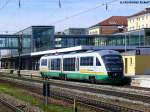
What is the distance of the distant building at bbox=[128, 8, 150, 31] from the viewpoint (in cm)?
14811

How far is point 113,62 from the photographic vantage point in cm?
4362

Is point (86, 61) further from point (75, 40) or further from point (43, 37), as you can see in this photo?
point (75, 40)

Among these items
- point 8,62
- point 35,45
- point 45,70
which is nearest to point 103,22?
point 8,62

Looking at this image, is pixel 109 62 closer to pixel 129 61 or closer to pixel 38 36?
pixel 129 61

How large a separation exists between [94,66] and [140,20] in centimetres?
11288

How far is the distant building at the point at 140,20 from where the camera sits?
148113mm

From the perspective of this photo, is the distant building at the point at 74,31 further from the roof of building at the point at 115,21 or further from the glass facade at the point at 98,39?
the glass facade at the point at 98,39

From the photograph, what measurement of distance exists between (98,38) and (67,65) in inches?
3031

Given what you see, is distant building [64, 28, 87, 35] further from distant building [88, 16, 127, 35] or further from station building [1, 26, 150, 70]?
station building [1, 26, 150, 70]

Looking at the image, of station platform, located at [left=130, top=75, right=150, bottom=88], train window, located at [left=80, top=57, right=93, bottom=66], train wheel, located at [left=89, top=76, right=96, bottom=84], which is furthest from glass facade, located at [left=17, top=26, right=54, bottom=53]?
station platform, located at [left=130, top=75, right=150, bottom=88]

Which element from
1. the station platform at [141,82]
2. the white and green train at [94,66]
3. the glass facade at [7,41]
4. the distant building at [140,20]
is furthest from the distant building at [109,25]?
the station platform at [141,82]

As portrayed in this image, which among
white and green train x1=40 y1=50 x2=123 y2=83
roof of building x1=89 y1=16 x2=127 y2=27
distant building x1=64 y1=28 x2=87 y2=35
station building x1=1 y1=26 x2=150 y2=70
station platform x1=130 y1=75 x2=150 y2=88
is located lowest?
station platform x1=130 y1=75 x2=150 y2=88

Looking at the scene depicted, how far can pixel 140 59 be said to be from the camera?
56.8 m

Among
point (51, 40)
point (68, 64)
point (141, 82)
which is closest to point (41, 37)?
point (51, 40)
